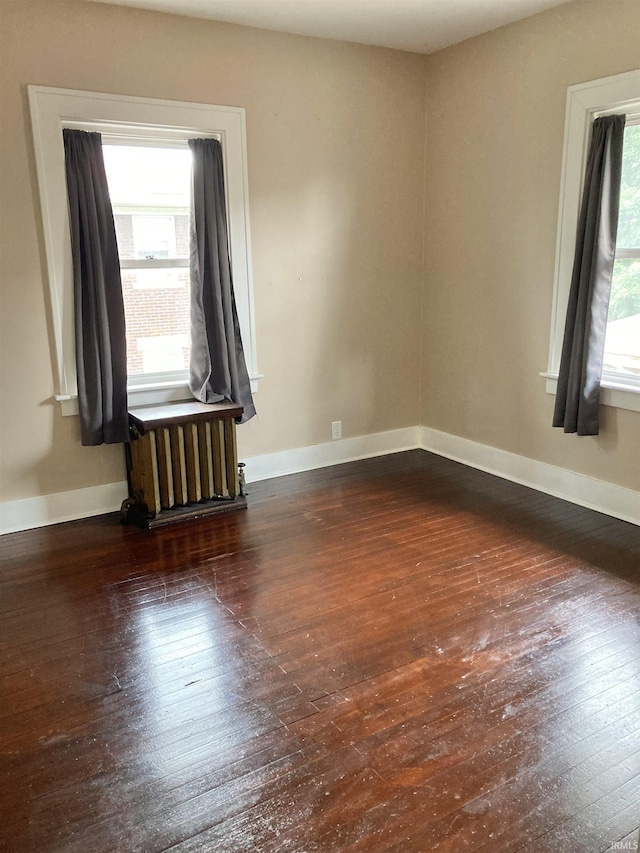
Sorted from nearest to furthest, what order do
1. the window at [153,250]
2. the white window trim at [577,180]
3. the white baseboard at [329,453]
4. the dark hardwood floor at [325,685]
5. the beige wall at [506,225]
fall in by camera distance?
1. the dark hardwood floor at [325,685]
2. the white window trim at [577,180]
3. the beige wall at [506,225]
4. the window at [153,250]
5. the white baseboard at [329,453]

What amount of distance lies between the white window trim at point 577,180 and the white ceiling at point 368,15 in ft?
1.88

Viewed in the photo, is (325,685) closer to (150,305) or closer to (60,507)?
(60,507)

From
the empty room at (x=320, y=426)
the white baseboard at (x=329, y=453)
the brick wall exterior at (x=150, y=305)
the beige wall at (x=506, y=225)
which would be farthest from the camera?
the white baseboard at (x=329, y=453)

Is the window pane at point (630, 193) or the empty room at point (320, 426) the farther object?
the window pane at point (630, 193)

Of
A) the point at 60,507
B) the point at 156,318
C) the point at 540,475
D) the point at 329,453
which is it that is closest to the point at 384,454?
the point at 329,453

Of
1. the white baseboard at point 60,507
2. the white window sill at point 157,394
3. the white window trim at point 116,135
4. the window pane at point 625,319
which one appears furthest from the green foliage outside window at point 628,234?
the white baseboard at point 60,507

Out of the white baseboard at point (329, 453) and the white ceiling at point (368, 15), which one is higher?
the white ceiling at point (368, 15)

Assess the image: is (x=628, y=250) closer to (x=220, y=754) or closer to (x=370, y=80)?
(x=370, y=80)

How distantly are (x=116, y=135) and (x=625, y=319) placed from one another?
9.82 feet

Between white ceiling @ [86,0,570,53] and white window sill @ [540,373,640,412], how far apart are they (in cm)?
210

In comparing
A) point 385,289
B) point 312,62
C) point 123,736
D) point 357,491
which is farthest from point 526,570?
point 312,62

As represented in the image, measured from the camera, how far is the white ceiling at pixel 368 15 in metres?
3.60

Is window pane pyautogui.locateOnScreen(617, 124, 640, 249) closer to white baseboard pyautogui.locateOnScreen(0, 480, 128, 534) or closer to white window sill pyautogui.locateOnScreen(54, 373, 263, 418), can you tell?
white window sill pyautogui.locateOnScreen(54, 373, 263, 418)

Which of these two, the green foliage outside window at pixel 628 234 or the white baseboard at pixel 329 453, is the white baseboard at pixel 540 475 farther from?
the green foliage outside window at pixel 628 234
